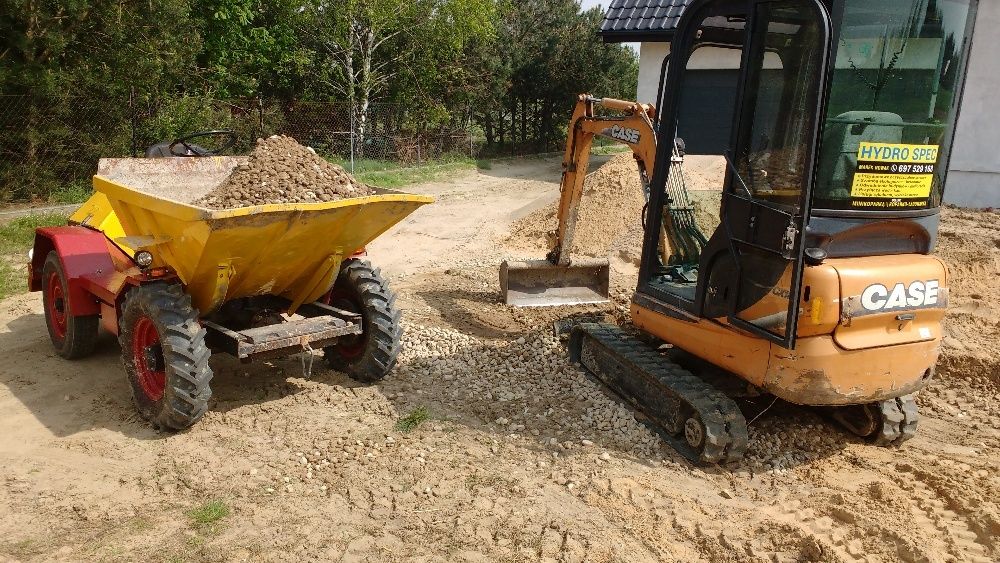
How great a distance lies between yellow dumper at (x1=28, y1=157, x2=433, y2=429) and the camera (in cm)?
426

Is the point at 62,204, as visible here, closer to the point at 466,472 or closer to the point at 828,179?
the point at 466,472

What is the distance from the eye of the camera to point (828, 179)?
12.5ft

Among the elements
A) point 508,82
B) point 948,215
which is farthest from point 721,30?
point 508,82

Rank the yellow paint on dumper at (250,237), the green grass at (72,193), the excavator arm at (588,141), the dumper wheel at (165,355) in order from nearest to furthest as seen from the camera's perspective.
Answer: the yellow paint on dumper at (250,237)
the dumper wheel at (165,355)
the excavator arm at (588,141)
the green grass at (72,193)

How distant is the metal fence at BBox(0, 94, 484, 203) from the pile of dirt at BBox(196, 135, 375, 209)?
8.05 metres

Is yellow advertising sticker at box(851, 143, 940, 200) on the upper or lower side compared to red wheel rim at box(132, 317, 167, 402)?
upper

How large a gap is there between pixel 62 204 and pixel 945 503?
1159 cm

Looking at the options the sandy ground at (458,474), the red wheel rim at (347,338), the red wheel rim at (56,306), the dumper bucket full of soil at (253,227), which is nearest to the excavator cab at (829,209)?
the sandy ground at (458,474)

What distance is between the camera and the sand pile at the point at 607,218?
9734 millimetres

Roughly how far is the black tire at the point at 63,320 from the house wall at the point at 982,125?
10620mm

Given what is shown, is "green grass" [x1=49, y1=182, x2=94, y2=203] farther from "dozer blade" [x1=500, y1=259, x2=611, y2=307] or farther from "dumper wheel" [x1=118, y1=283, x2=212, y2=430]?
"dumper wheel" [x1=118, y1=283, x2=212, y2=430]

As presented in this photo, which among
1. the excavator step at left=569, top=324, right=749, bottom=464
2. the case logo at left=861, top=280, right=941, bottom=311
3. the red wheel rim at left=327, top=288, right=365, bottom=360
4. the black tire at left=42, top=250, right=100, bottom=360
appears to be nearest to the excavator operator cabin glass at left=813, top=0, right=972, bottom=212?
the case logo at left=861, top=280, right=941, bottom=311

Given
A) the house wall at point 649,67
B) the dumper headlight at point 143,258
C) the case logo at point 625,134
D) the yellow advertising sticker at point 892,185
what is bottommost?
the dumper headlight at point 143,258

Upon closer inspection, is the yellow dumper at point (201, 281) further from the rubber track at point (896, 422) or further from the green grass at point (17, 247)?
the rubber track at point (896, 422)
